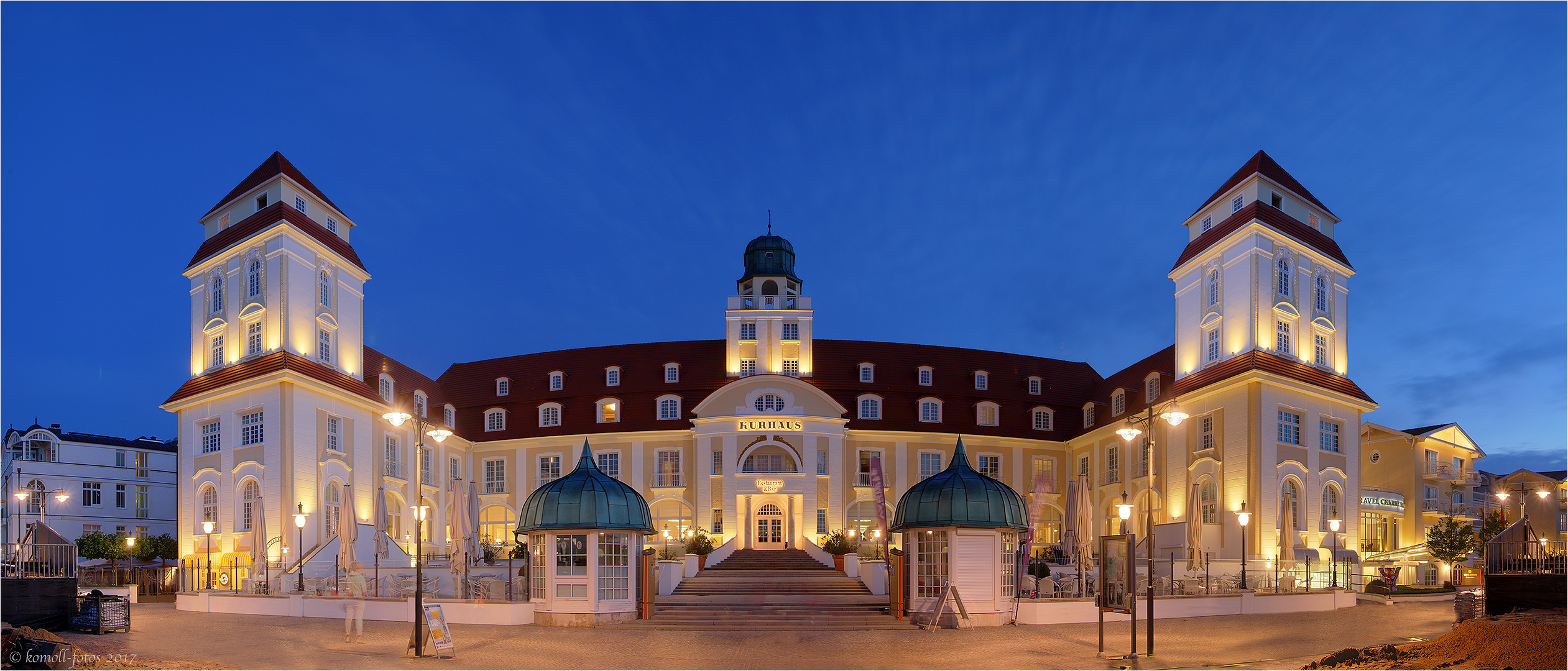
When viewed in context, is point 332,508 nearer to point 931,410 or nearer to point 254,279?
point 254,279

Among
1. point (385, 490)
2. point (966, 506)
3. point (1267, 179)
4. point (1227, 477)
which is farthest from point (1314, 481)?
point (385, 490)

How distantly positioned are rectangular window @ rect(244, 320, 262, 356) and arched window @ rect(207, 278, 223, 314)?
216 cm

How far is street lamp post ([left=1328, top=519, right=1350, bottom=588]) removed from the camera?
119 ft

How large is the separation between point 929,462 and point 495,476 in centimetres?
2168

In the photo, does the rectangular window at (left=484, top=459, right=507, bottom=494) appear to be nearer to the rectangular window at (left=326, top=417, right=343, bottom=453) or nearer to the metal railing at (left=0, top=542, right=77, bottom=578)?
the rectangular window at (left=326, top=417, right=343, bottom=453)

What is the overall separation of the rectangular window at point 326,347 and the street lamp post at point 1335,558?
37.7 metres

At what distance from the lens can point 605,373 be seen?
2238 inches

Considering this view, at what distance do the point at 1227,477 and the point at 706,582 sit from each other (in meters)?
19.9

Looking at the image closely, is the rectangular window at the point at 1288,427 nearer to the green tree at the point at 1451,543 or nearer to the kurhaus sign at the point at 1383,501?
the kurhaus sign at the point at 1383,501

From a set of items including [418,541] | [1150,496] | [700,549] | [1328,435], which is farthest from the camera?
[1328,435]

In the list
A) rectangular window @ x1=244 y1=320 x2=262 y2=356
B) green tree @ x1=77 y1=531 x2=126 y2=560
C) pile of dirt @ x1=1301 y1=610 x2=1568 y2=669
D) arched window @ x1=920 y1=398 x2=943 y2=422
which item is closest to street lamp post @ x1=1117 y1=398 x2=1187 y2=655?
pile of dirt @ x1=1301 y1=610 x2=1568 y2=669

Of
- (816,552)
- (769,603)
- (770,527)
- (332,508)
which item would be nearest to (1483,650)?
(769,603)

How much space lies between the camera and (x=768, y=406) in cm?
5109

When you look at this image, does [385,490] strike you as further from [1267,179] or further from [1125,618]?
[1267,179]
